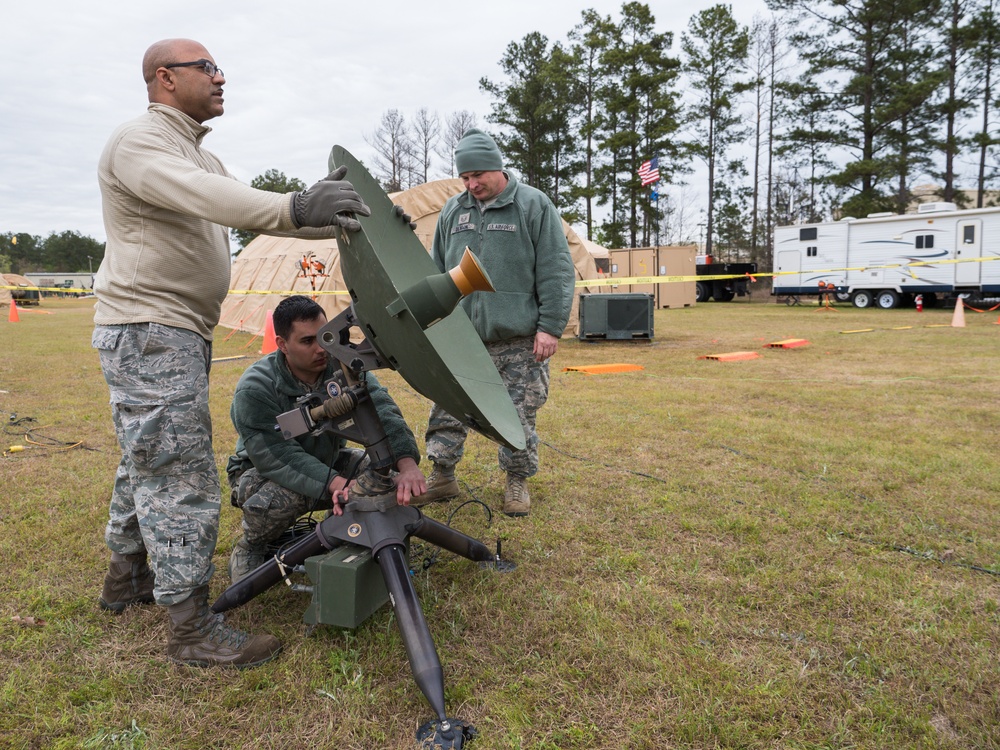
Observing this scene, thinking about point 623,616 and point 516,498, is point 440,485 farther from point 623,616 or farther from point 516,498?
point 623,616

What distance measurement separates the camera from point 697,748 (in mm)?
1829

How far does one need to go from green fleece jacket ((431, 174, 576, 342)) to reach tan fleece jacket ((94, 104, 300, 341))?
1557mm

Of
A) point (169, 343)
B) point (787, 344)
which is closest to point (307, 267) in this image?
point (787, 344)

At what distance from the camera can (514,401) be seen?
3.79 meters

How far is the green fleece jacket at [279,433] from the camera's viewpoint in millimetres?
2617

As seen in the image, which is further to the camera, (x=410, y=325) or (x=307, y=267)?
(x=307, y=267)

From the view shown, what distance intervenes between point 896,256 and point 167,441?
2536cm

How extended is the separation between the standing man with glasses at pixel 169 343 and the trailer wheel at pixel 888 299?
976 inches

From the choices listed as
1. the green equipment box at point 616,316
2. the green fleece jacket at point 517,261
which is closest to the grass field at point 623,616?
the green fleece jacket at point 517,261

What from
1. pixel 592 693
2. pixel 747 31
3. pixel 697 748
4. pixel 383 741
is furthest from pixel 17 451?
pixel 747 31

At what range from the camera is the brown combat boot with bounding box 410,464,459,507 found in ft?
12.6

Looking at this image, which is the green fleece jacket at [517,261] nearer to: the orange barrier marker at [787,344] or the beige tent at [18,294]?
the orange barrier marker at [787,344]

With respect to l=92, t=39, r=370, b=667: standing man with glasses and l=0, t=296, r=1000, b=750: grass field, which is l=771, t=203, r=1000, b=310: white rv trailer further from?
l=92, t=39, r=370, b=667: standing man with glasses

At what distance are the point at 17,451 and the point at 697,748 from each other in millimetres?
5099
